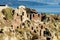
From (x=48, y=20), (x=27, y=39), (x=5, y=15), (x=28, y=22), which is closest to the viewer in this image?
(x=27, y=39)

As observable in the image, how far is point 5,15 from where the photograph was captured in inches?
1903

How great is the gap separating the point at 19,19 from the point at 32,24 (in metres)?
2.97

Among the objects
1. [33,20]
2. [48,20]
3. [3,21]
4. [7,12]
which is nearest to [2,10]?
[7,12]

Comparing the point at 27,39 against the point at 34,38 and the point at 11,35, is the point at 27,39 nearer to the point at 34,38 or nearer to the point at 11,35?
the point at 34,38

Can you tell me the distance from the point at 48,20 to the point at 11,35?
24.2 meters

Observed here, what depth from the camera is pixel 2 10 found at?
4950cm

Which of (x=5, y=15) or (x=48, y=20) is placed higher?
(x=5, y=15)

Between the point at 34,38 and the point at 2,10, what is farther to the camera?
the point at 2,10

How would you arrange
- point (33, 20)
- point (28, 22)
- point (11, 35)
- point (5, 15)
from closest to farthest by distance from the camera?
point (11, 35) → point (5, 15) → point (28, 22) → point (33, 20)

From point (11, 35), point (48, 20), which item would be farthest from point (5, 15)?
point (48, 20)

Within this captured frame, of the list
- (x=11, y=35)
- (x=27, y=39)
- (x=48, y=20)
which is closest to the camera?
(x=11, y=35)

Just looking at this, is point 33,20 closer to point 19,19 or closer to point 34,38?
point 19,19

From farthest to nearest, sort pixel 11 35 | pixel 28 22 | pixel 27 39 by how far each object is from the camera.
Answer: pixel 28 22, pixel 27 39, pixel 11 35

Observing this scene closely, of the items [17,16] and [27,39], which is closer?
[27,39]
